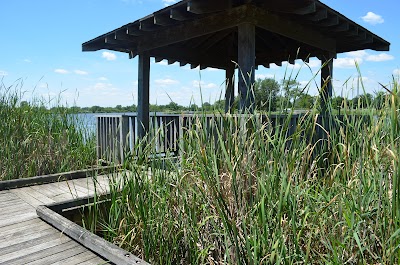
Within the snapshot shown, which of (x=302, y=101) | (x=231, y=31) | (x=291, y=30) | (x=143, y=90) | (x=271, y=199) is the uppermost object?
(x=231, y=31)

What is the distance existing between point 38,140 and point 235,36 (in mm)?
4642

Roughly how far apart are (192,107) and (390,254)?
1.54m

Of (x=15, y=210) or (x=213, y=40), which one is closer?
(x=15, y=210)

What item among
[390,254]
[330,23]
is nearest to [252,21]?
[330,23]

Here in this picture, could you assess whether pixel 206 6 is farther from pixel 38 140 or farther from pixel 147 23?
pixel 38 140

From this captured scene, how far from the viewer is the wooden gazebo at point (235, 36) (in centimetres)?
433

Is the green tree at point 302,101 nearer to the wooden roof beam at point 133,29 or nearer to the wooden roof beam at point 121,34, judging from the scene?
the wooden roof beam at point 133,29

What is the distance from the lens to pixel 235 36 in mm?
7070

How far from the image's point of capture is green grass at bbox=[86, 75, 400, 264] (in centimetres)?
138

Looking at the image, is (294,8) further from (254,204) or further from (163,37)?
(254,204)

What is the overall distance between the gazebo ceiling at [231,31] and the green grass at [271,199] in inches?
Result: 68.0

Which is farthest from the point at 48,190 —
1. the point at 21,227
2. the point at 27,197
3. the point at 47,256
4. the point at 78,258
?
the point at 78,258

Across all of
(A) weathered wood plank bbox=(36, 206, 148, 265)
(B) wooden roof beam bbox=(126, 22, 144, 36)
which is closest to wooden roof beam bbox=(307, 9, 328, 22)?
(B) wooden roof beam bbox=(126, 22, 144, 36)

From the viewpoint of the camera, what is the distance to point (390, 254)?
4.01ft
